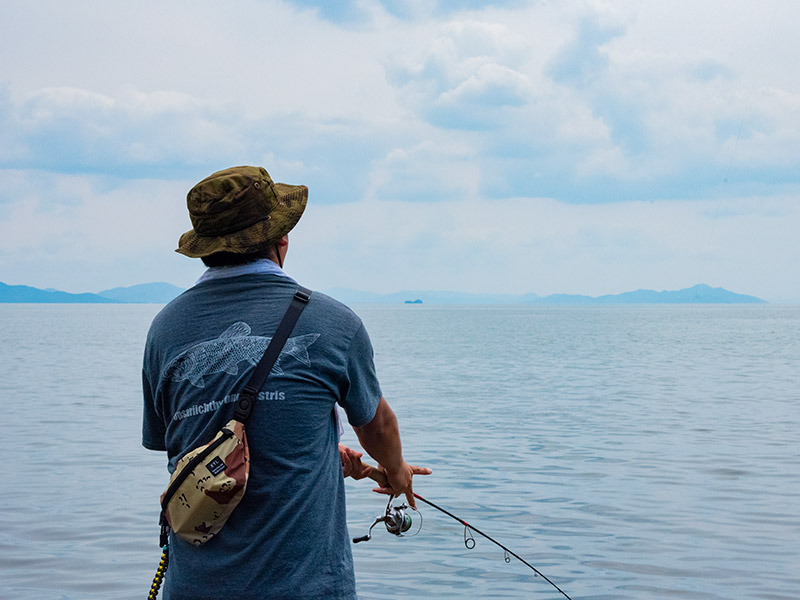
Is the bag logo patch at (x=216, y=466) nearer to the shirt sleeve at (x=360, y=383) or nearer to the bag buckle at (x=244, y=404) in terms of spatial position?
the bag buckle at (x=244, y=404)

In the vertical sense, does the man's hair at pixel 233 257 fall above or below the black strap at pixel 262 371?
above

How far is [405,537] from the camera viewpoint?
7.73 meters

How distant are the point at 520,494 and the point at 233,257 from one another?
7.59 metres

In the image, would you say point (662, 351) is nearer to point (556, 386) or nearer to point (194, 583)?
point (556, 386)

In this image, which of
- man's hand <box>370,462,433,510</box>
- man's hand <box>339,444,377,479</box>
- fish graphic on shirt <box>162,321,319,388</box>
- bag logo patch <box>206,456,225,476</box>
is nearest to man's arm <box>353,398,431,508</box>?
man's hand <box>370,462,433,510</box>

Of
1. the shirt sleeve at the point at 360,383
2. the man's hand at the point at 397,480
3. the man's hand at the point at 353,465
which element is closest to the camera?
the shirt sleeve at the point at 360,383

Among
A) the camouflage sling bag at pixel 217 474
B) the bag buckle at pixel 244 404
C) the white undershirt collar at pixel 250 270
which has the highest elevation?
the white undershirt collar at pixel 250 270

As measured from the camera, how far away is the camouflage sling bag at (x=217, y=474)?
6.84 feet

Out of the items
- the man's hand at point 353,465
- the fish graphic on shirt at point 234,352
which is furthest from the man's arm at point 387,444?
the fish graphic on shirt at point 234,352

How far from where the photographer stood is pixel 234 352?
2186 mm

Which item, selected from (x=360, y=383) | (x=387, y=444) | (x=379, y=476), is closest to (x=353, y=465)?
(x=379, y=476)

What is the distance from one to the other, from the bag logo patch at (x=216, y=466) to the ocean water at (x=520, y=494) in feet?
0.93

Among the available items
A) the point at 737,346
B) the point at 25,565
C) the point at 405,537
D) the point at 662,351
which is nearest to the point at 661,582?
the point at 405,537

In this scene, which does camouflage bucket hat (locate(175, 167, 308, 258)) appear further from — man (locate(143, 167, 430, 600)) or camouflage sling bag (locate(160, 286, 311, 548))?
camouflage sling bag (locate(160, 286, 311, 548))
